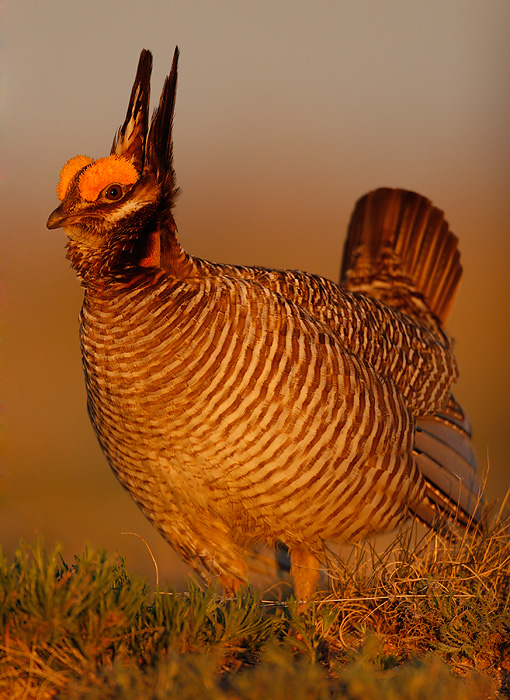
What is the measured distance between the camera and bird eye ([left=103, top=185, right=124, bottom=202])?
3.66 metres

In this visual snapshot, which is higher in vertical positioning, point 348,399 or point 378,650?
point 348,399

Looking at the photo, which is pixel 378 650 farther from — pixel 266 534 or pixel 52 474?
pixel 52 474

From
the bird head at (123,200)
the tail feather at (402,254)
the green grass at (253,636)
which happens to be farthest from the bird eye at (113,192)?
the tail feather at (402,254)

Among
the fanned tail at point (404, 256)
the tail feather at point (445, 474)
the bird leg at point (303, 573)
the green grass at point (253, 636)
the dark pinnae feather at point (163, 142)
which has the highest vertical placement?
the dark pinnae feather at point (163, 142)

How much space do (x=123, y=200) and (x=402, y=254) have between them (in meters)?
2.78

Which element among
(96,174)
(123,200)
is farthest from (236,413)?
(96,174)

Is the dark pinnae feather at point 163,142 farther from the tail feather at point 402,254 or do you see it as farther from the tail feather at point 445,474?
the tail feather at point 402,254

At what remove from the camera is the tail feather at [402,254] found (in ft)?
19.2

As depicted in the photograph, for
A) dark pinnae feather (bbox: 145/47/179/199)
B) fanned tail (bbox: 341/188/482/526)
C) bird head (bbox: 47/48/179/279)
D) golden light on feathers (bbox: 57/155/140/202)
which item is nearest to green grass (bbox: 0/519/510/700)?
bird head (bbox: 47/48/179/279)

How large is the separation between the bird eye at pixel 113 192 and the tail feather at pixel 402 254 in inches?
97.7

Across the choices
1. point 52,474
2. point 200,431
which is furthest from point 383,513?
point 52,474

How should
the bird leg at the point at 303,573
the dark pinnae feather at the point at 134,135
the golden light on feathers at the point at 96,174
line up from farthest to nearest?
the bird leg at the point at 303,573 → the dark pinnae feather at the point at 134,135 → the golden light on feathers at the point at 96,174

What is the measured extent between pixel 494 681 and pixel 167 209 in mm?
2304

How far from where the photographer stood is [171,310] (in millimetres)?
3615
